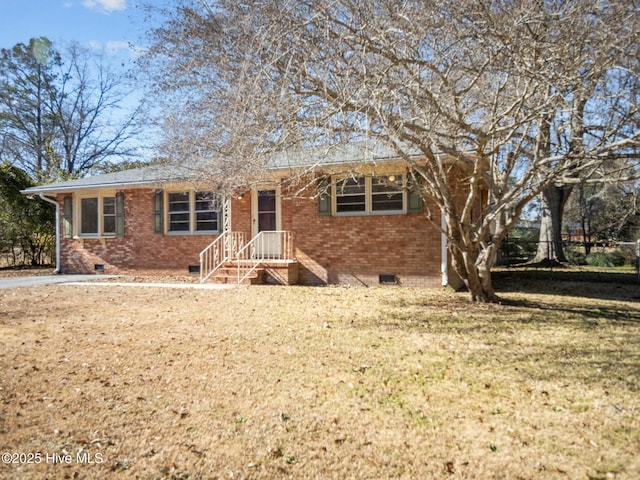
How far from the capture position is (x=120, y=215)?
13125 mm

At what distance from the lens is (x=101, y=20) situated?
27.0ft

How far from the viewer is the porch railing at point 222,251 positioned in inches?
449

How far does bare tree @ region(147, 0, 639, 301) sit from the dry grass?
264cm

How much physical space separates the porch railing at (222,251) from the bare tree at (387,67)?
498 cm

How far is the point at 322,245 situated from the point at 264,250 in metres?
1.84

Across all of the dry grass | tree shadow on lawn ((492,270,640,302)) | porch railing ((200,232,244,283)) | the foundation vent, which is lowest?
the dry grass

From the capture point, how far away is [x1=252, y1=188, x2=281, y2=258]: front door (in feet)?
37.6

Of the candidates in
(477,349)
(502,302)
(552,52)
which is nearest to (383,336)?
(477,349)

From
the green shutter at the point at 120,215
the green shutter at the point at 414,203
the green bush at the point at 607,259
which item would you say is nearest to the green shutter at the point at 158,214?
the green shutter at the point at 120,215

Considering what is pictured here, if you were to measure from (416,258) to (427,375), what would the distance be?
5.98 meters

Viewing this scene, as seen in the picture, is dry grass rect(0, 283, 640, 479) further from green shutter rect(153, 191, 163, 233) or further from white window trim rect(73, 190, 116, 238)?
white window trim rect(73, 190, 116, 238)

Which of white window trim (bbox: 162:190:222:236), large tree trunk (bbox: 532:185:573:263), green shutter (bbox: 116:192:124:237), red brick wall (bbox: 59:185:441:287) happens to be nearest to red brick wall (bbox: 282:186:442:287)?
red brick wall (bbox: 59:185:441:287)

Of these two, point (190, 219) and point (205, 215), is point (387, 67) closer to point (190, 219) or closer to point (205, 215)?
point (205, 215)

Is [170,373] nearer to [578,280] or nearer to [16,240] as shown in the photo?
[578,280]
